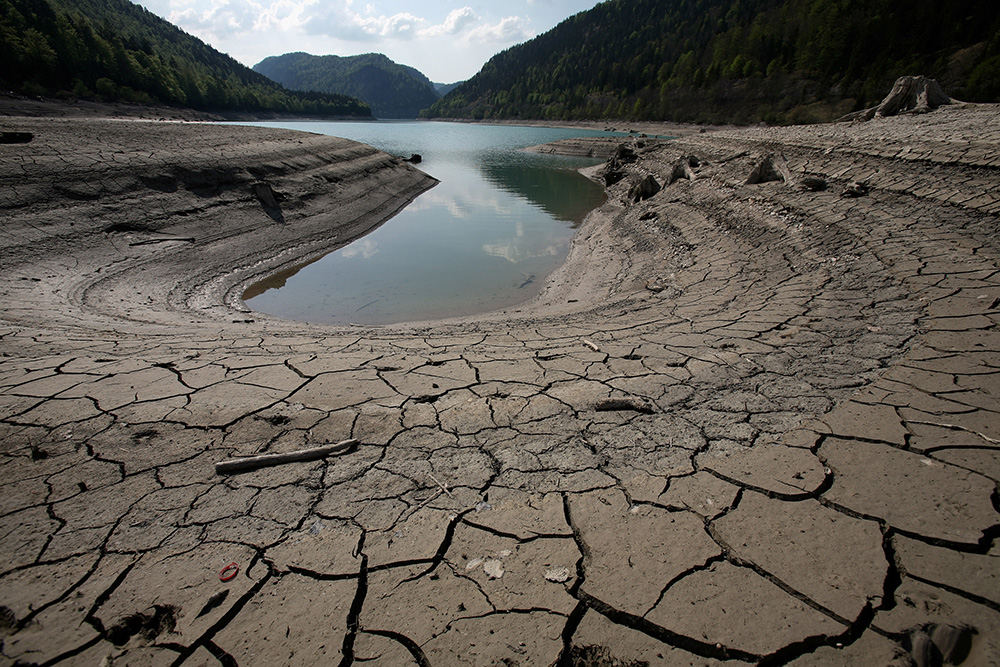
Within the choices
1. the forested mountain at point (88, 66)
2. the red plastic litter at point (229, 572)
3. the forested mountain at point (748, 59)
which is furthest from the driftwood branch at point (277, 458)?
the forested mountain at point (88, 66)

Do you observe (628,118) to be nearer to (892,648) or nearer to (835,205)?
(835,205)

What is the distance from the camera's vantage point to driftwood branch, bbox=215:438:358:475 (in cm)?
228

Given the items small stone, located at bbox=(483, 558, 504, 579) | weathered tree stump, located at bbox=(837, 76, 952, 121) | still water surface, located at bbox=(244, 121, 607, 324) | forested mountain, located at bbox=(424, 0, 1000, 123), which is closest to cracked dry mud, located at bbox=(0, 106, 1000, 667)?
small stone, located at bbox=(483, 558, 504, 579)

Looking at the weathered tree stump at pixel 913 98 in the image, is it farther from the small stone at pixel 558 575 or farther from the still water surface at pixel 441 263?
the small stone at pixel 558 575

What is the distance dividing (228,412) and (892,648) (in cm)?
335

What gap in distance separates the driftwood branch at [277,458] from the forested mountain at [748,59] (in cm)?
3345

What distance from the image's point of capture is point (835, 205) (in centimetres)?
731

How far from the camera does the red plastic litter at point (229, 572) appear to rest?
1.70 meters

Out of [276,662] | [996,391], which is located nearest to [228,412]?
[276,662]

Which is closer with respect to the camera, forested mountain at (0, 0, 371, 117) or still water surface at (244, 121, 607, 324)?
still water surface at (244, 121, 607, 324)

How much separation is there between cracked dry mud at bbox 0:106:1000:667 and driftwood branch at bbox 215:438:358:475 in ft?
0.18

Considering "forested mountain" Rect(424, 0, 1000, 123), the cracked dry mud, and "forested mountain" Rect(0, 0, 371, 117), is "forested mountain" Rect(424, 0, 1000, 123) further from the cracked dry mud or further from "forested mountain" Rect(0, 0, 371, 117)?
"forested mountain" Rect(0, 0, 371, 117)

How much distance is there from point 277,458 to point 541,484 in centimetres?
144

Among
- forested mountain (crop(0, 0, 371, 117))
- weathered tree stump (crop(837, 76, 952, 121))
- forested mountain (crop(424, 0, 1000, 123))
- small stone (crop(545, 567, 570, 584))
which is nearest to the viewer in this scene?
small stone (crop(545, 567, 570, 584))
